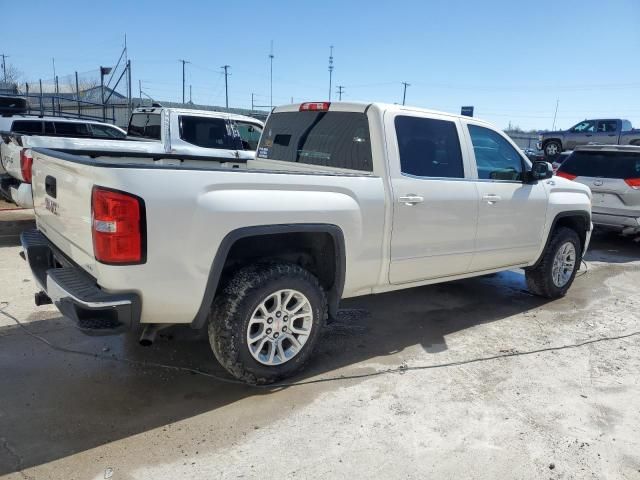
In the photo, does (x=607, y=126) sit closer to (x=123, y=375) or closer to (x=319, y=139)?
(x=319, y=139)

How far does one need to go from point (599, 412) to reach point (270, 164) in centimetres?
333

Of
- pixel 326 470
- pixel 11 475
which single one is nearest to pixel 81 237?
pixel 11 475

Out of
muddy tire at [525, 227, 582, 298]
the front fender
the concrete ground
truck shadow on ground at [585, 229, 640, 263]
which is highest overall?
the front fender

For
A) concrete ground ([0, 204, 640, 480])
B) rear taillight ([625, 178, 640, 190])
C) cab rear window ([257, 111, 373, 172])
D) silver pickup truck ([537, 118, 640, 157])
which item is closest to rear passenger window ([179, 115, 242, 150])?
cab rear window ([257, 111, 373, 172])

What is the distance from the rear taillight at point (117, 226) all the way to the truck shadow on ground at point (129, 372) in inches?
40.1

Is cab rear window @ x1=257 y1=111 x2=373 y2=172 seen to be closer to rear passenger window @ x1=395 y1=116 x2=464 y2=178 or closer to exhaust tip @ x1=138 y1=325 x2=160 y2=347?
rear passenger window @ x1=395 y1=116 x2=464 y2=178

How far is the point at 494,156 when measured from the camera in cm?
489

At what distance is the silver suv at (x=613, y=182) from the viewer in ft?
27.3

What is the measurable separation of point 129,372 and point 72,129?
9052 mm

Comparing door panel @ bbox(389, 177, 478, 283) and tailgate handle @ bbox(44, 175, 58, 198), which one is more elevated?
tailgate handle @ bbox(44, 175, 58, 198)

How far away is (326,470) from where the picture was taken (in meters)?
2.69

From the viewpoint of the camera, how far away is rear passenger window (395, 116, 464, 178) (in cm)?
405

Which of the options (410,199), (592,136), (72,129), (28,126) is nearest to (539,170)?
(410,199)

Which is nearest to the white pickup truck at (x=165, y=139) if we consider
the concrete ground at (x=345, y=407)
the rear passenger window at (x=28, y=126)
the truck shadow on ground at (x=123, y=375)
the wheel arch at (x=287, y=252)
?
the rear passenger window at (x=28, y=126)
